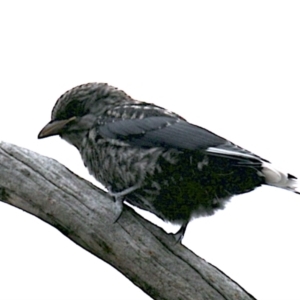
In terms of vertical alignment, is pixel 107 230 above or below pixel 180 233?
below

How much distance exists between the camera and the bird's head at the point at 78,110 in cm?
525

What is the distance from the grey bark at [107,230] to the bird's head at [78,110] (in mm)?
550

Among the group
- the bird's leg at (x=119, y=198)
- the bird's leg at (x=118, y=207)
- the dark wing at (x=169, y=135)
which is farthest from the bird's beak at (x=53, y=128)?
the bird's leg at (x=118, y=207)

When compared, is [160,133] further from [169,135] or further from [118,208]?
[118,208]

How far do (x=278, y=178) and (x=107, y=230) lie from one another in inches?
43.0

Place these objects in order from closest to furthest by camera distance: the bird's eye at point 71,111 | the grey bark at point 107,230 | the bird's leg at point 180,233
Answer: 1. the grey bark at point 107,230
2. the bird's leg at point 180,233
3. the bird's eye at point 71,111

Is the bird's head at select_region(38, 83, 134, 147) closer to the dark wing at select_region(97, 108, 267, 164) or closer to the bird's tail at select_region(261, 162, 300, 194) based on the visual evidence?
the dark wing at select_region(97, 108, 267, 164)

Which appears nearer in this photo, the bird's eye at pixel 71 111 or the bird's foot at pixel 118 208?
the bird's foot at pixel 118 208

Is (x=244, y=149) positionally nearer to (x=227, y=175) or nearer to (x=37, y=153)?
(x=227, y=175)

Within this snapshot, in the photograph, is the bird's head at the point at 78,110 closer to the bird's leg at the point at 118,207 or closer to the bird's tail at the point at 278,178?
the bird's leg at the point at 118,207

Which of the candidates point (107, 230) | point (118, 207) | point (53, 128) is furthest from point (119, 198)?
point (53, 128)

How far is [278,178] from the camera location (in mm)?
4551

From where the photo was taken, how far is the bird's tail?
454 cm

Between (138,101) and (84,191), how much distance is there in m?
1.10
